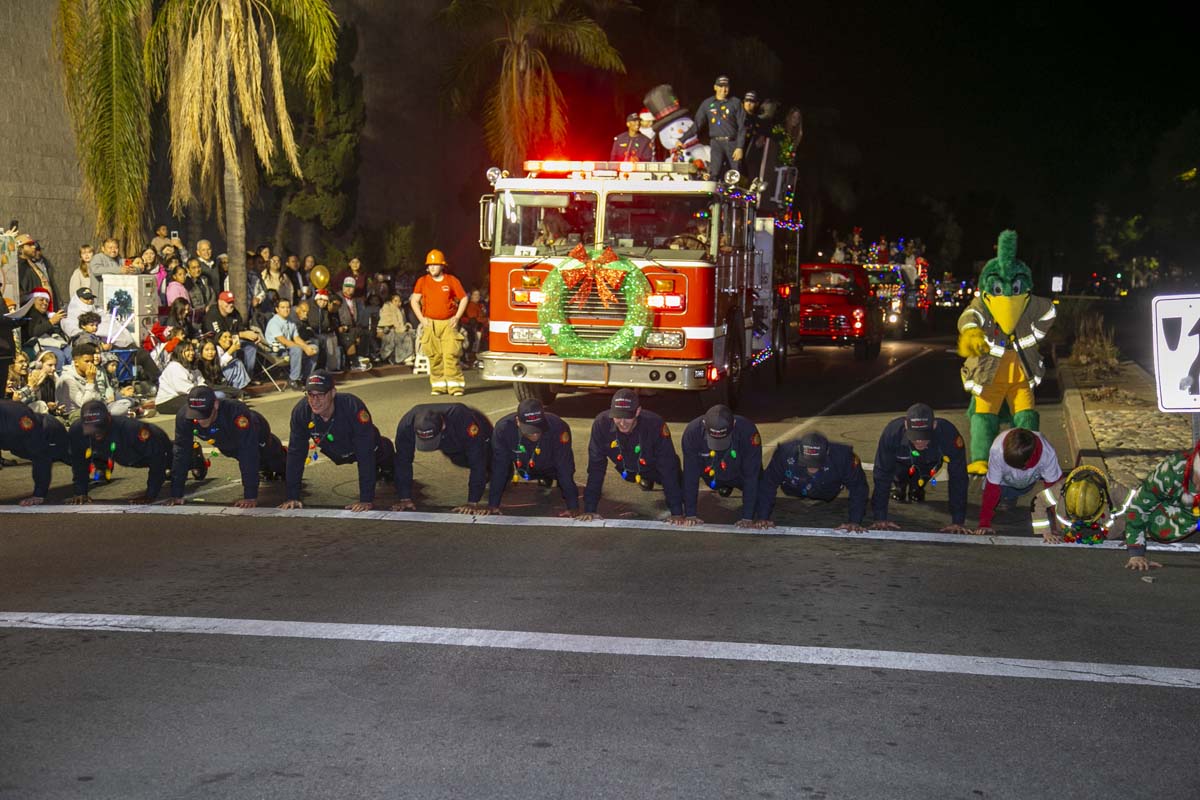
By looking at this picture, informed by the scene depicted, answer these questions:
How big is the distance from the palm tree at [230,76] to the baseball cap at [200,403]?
11.0m

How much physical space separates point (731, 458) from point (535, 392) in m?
8.34

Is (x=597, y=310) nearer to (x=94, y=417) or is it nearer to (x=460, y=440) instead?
(x=460, y=440)

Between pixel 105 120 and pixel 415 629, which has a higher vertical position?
pixel 105 120

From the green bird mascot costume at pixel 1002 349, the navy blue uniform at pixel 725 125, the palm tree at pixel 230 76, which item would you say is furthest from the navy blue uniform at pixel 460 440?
the palm tree at pixel 230 76

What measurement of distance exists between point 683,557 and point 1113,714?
3746 mm

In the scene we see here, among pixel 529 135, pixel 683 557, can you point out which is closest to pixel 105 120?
pixel 529 135

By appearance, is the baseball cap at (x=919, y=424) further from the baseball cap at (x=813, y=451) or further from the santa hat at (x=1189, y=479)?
the santa hat at (x=1189, y=479)

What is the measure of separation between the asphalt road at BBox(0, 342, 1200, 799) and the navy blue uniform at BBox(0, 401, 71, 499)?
62cm

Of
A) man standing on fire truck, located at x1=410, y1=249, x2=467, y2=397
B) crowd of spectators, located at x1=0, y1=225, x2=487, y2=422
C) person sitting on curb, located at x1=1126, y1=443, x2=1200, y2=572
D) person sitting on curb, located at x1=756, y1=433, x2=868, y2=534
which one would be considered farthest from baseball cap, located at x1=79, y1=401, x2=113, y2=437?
man standing on fire truck, located at x1=410, y1=249, x2=467, y2=397

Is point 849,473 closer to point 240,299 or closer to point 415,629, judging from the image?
point 415,629

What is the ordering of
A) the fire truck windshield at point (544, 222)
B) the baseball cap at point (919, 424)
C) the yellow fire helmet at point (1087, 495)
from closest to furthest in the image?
the yellow fire helmet at point (1087, 495) → the baseball cap at point (919, 424) → the fire truck windshield at point (544, 222)

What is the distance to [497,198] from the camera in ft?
55.6

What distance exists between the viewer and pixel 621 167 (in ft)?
54.5

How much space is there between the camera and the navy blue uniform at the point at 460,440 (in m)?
10.9
